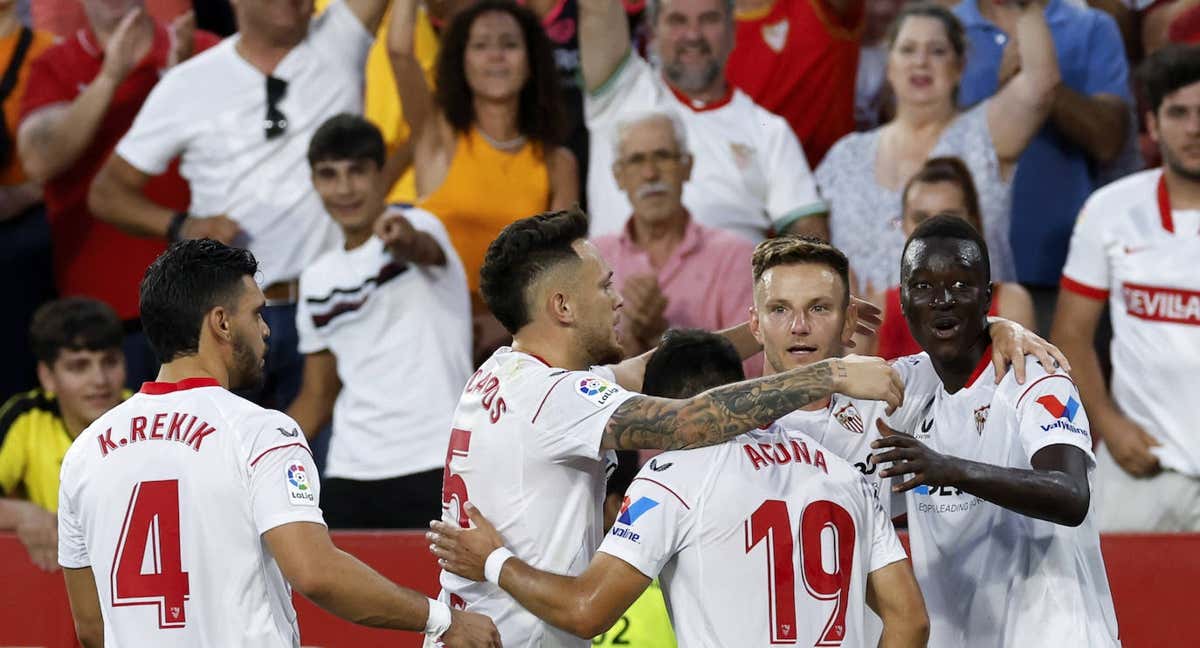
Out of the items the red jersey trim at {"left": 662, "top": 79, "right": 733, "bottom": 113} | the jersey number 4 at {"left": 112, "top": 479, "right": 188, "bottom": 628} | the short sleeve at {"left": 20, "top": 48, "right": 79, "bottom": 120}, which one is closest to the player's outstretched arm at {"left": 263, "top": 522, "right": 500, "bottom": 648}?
the jersey number 4 at {"left": 112, "top": 479, "right": 188, "bottom": 628}

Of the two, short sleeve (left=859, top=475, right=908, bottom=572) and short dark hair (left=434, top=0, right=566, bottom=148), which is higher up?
short dark hair (left=434, top=0, right=566, bottom=148)

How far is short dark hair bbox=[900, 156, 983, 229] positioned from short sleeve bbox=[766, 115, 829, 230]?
66cm

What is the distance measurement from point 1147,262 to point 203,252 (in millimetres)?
4424

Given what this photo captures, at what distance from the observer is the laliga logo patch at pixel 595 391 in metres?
4.82

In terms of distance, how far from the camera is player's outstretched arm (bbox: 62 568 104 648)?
509cm

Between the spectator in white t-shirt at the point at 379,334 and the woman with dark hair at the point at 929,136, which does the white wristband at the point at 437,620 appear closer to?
the spectator in white t-shirt at the point at 379,334

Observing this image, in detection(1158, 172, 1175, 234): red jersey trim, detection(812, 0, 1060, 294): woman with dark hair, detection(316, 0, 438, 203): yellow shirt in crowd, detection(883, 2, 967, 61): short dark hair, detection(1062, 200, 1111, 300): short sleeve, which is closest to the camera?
detection(1158, 172, 1175, 234): red jersey trim

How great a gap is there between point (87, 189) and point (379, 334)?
2370 millimetres

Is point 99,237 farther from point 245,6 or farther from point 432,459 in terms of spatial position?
point 432,459

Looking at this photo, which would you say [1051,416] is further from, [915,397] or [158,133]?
[158,133]

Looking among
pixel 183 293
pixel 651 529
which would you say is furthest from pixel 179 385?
pixel 651 529

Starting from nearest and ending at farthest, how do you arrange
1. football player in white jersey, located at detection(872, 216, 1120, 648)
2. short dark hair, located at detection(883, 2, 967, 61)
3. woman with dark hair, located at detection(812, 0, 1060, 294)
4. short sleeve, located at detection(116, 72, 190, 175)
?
football player in white jersey, located at detection(872, 216, 1120, 648), woman with dark hair, located at detection(812, 0, 1060, 294), short dark hair, located at detection(883, 2, 967, 61), short sleeve, located at detection(116, 72, 190, 175)

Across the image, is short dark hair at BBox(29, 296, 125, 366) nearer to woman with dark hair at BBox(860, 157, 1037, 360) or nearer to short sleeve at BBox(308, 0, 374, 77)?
short sleeve at BBox(308, 0, 374, 77)

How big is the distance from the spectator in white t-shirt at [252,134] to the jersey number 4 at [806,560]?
4.52 meters
